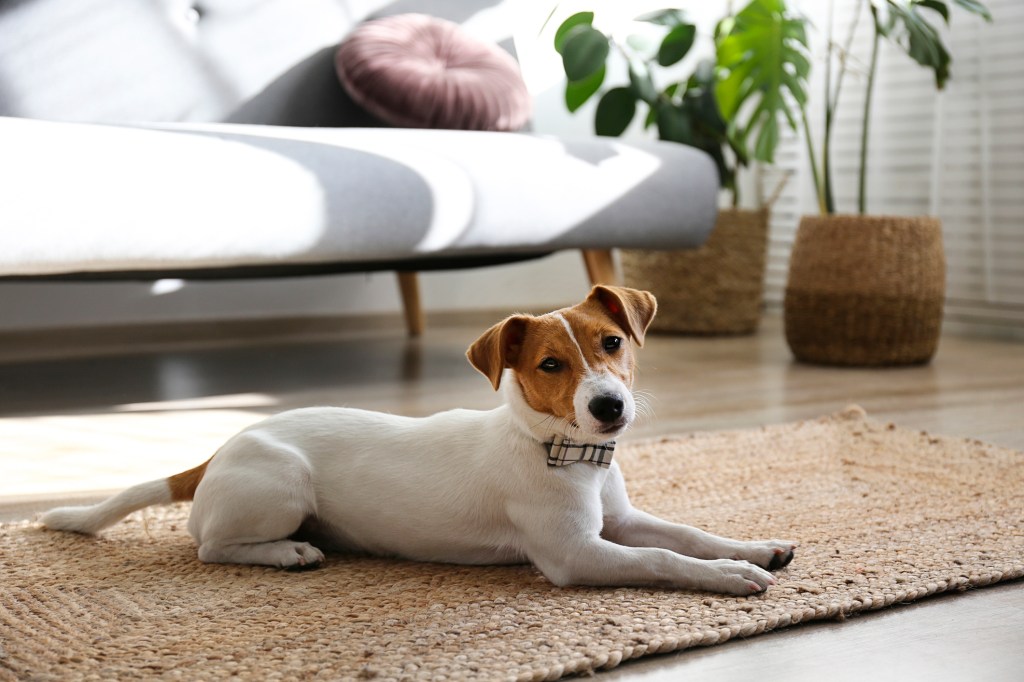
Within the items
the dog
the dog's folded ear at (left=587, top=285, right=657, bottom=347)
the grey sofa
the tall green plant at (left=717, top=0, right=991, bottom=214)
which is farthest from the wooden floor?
the tall green plant at (left=717, top=0, right=991, bottom=214)

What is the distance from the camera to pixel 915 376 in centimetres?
280

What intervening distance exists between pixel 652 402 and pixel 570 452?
3.82 feet

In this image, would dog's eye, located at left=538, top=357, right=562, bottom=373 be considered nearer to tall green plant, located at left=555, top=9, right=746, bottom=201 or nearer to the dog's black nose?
the dog's black nose

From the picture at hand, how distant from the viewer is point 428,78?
293 cm

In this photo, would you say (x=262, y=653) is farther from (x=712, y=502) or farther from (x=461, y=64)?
(x=461, y=64)

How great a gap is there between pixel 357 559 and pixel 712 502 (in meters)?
0.53

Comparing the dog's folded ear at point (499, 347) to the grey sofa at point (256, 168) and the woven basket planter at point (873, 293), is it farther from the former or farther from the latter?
the woven basket planter at point (873, 293)

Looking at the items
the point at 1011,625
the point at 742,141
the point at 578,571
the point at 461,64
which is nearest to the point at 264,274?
the point at 461,64

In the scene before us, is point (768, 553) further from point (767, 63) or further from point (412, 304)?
point (412, 304)

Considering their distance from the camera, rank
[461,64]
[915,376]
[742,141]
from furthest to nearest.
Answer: [742,141], [461,64], [915,376]

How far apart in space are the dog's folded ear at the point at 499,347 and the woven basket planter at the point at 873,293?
1.94 metres

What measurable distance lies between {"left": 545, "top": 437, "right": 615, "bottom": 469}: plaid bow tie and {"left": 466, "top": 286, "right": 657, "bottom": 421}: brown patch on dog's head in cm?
4

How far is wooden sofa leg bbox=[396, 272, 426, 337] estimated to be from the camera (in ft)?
11.7

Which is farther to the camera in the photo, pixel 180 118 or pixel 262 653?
pixel 180 118
